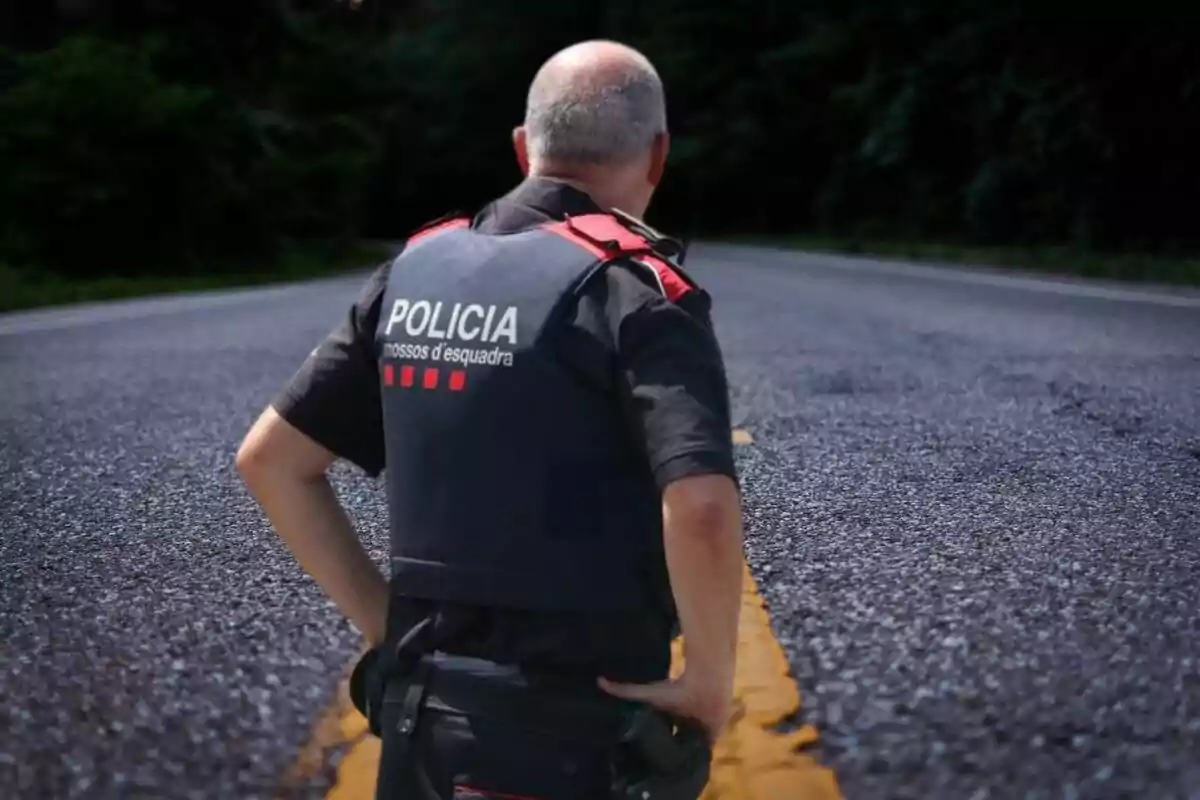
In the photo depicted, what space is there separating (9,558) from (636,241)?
296 cm

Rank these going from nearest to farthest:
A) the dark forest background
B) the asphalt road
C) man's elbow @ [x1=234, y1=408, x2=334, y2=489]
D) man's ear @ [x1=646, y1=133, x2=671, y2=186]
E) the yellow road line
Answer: man's ear @ [x1=646, y1=133, x2=671, y2=186] < man's elbow @ [x1=234, y1=408, x2=334, y2=489] < the yellow road line < the asphalt road < the dark forest background

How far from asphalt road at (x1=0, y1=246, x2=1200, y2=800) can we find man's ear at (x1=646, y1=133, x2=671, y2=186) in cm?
112

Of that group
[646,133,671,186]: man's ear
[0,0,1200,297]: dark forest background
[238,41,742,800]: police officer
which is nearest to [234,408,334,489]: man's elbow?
[238,41,742,800]: police officer

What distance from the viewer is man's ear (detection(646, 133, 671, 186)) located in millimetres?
2254

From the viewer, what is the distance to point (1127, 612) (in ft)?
11.8

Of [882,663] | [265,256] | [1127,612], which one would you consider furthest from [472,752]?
[265,256]

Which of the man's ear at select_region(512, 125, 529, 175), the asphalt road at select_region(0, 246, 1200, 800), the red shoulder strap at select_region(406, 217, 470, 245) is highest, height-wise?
the man's ear at select_region(512, 125, 529, 175)

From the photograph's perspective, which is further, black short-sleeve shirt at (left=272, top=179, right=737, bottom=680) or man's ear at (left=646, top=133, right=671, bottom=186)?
man's ear at (left=646, top=133, right=671, bottom=186)

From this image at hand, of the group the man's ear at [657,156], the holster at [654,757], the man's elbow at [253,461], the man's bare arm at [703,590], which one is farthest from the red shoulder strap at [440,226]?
the holster at [654,757]

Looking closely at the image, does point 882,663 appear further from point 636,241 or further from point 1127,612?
point 636,241

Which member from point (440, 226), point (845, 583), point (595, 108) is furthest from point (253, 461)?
point (845, 583)

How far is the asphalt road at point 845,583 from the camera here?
2.81 meters

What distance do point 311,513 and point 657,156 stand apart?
0.78 m

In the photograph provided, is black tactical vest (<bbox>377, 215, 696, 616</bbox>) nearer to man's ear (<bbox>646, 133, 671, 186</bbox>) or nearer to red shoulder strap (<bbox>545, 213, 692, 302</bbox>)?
red shoulder strap (<bbox>545, 213, 692, 302</bbox>)
